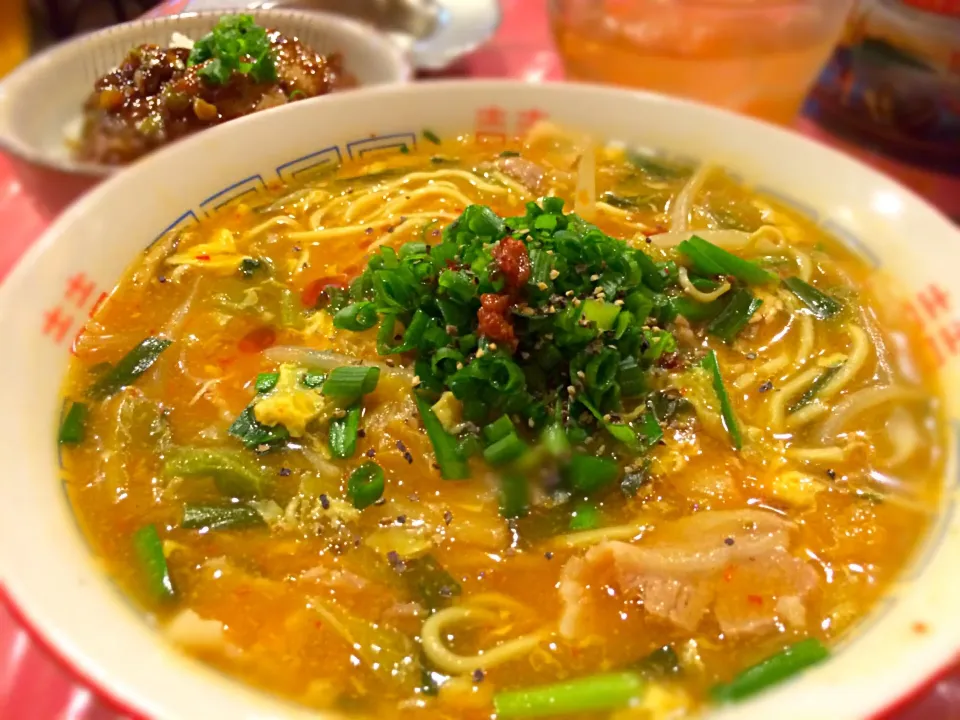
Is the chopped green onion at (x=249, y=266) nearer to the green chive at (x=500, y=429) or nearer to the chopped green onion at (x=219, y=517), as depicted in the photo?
the chopped green onion at (x=219, y=517)

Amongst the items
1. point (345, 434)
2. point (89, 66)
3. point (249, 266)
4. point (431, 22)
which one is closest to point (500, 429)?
point (345, 434)

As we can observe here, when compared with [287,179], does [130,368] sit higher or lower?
lower

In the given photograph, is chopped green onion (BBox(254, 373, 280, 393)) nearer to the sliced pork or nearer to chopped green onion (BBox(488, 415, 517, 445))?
chopped green onion (BBox(488, 415, 517, 445))

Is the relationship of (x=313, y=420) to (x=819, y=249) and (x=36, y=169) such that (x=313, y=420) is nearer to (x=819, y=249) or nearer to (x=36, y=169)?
(x=36, y=169)

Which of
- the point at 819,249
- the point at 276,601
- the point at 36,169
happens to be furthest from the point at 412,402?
the point at 36,169

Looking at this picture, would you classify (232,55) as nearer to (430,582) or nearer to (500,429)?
(500,429)

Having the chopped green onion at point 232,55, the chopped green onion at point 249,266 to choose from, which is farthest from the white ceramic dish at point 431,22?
the chopped green onion at point 249,266
